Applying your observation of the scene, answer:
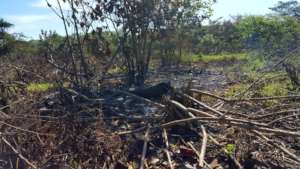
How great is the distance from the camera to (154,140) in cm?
404

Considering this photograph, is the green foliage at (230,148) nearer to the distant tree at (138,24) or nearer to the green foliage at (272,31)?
the distant tree at (138,24)

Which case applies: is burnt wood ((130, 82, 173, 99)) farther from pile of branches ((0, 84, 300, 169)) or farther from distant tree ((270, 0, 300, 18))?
distant tree ((270, 0, 300, 18))

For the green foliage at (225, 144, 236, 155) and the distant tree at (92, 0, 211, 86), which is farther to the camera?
the distant tree at (92, 0, 211, 86)

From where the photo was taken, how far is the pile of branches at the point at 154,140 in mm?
3529

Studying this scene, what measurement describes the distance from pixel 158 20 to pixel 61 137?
4.48m

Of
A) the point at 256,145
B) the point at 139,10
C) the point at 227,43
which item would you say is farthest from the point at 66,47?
the point at 227,43

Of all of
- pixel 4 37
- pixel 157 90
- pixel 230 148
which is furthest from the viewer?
pixel 4 37

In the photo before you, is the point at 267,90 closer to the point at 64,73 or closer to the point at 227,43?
the point at 64,73

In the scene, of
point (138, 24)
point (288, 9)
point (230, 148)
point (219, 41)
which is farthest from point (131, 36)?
point (288, 9)

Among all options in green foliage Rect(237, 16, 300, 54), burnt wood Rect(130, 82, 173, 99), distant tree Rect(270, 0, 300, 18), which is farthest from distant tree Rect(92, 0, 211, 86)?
distant tree Rect(270, 0, 300, 18)

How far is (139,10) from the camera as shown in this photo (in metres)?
7.34

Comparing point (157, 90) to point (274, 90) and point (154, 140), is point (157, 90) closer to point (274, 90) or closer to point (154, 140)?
point (154, 140)

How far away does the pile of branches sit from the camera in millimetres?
3529

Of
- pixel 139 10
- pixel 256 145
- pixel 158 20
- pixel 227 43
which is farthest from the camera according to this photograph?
pixel 227 43
